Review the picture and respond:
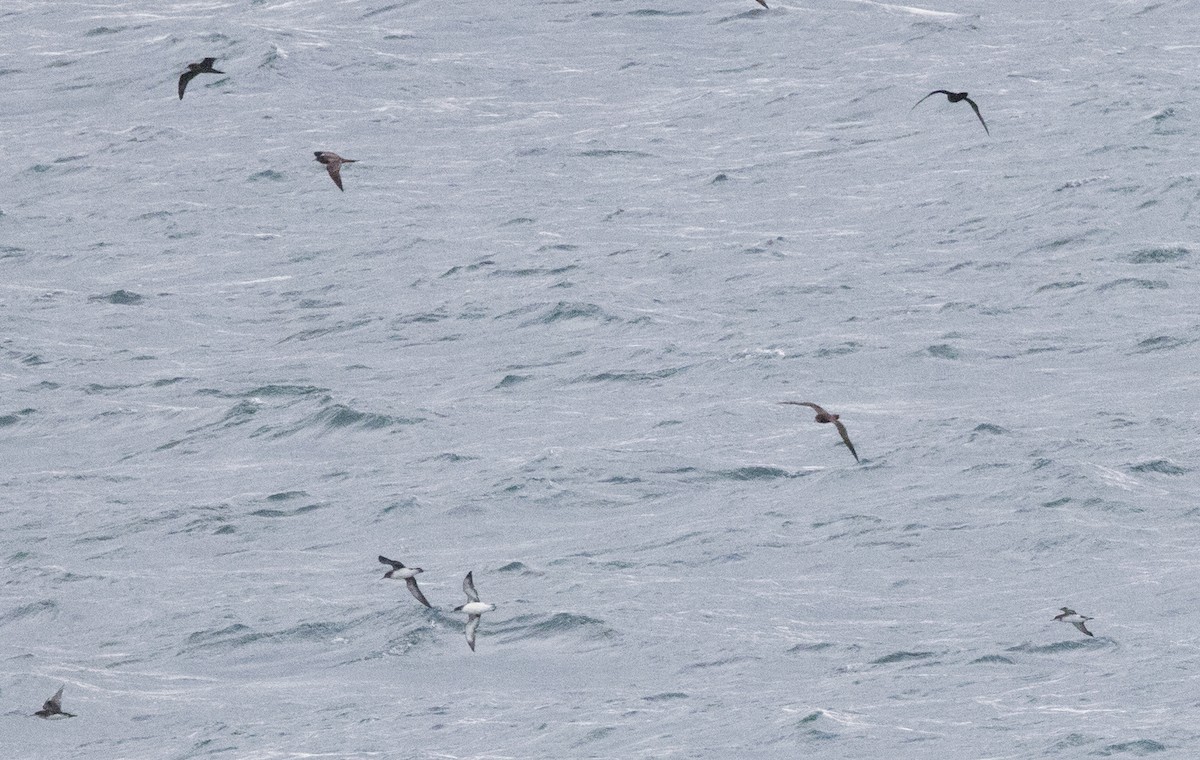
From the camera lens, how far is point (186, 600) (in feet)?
125

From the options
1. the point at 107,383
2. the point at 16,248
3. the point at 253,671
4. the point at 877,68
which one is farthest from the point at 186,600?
the point at 877,68

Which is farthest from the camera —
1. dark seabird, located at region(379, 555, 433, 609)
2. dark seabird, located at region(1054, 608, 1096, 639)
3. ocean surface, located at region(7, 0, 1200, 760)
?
ocean surface, located at region(7, 0, 1200, 760)

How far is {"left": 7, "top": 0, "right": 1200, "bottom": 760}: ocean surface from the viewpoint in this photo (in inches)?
1316

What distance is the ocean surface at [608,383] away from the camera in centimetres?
3344

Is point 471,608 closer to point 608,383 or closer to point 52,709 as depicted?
point 52,709

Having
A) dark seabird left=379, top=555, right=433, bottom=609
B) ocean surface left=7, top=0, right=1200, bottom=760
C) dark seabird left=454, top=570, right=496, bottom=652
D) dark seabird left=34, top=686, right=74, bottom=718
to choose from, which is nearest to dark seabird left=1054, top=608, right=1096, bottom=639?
ocean surface left=7, top=0, right=1200, bottom=760

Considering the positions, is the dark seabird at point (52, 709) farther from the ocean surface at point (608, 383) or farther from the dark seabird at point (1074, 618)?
the dark seabird at point (1074, 618)

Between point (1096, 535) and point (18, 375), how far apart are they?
2266cm

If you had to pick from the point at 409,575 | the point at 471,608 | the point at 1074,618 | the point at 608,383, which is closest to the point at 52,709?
the point at 409,575

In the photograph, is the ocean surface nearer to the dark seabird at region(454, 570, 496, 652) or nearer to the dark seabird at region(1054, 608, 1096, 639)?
the dark seabird at region(1054, 608, 1096, 639)

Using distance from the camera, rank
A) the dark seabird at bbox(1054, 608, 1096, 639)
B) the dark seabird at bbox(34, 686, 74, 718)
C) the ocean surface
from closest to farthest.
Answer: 1. the dark seabird at bbox(34, 686, 74, 718)
2. the dark seabird at bbox(1054, 608, 1096, 639)
3. the ocean surface

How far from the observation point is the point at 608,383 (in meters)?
46.1

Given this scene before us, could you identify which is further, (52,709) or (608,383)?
(608,383)

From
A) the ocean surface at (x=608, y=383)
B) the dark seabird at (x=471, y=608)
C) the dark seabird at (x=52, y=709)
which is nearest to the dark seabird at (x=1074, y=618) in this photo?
the ocean surface at (x=608, y=383)
